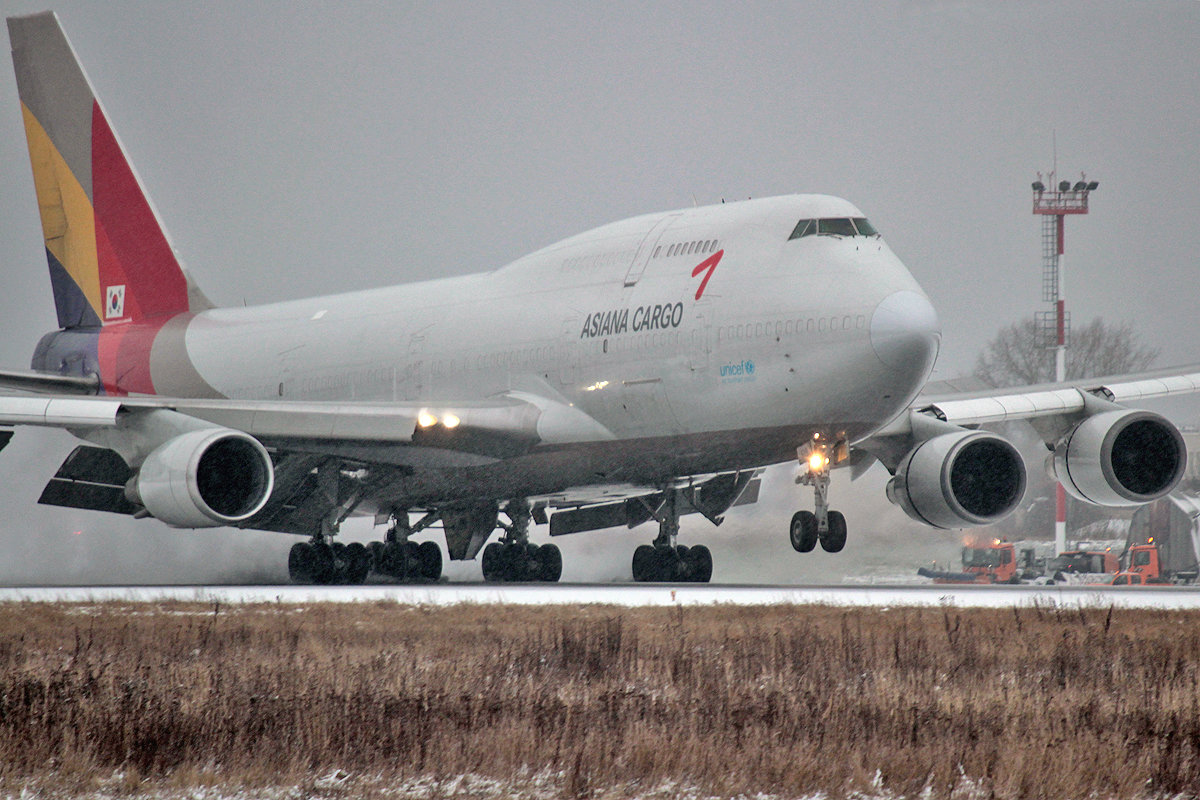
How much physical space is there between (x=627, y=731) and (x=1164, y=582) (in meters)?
31.9

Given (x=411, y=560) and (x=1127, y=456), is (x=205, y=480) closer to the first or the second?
(x=411, y=560)

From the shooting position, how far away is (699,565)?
22.3 metres

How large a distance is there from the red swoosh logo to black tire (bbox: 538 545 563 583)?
270 inches

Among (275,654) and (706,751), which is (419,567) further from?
(706,751)

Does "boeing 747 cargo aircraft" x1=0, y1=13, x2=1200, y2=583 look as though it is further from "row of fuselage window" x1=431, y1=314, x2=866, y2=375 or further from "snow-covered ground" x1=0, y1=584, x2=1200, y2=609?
"snow-covered ground" x1=0, y1=584, x2=1200, y2=609

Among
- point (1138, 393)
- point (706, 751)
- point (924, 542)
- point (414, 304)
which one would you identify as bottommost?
point (706, 751)

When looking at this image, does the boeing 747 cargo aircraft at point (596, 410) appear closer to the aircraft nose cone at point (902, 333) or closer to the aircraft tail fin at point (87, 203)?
the aircraft nose cone at point (902, 333)

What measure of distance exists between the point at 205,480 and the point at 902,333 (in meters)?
A: 8.70

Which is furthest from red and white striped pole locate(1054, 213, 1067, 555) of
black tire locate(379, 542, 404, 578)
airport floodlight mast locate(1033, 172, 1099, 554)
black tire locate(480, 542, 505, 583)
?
black tire locate(379, 542, 404, 578)

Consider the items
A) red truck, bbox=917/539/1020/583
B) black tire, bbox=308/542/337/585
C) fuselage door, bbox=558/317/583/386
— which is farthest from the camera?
red truck, bbox=917/539/1020/583

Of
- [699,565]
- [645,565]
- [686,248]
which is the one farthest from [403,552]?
[686,248]

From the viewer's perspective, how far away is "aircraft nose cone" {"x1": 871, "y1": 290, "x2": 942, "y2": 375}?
16.5 meters

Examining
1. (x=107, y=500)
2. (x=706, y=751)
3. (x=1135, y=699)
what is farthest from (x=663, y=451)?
(x=706, y=751)

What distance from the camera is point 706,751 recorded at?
721 centimetres
